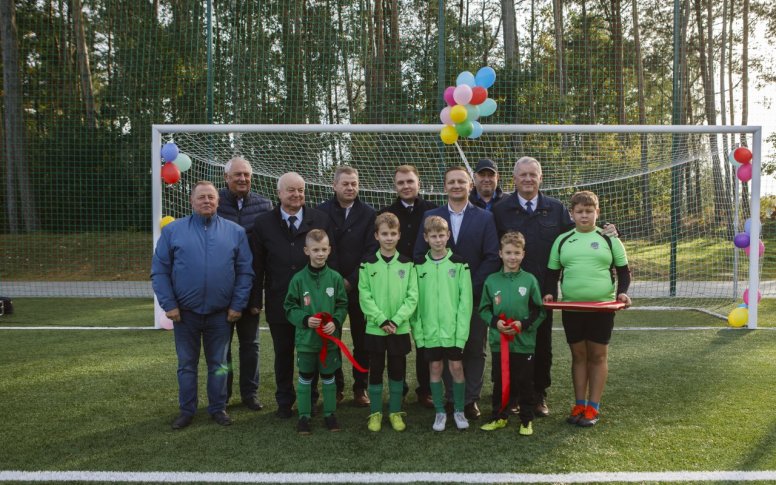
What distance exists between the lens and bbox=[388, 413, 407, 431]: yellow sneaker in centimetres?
363

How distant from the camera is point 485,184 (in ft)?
14.8

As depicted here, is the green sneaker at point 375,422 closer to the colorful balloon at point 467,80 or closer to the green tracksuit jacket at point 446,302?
the green tracksuit jacket at point 446,302

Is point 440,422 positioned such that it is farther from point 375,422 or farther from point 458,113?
point 458,113

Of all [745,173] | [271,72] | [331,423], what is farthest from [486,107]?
[271,72]

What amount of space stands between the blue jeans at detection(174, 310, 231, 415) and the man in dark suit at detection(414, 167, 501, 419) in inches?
55.6

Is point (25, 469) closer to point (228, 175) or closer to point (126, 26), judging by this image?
point (228, 175)

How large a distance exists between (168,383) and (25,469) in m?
1.68

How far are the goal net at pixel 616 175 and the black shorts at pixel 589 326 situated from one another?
4602 mm

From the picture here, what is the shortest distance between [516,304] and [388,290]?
2.56 ft

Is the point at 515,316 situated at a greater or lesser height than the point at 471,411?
greater

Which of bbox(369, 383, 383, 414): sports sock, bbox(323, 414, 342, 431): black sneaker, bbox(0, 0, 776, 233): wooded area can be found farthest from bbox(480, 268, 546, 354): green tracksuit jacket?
bbox(0, 0, 776, 233): wooded area

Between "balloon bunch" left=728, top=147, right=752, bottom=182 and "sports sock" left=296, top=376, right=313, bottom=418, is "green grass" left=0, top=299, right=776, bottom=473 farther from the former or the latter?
"balloon bunch" left=728, top=147, right=752, bottom=182

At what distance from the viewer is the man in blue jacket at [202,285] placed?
3.73 m

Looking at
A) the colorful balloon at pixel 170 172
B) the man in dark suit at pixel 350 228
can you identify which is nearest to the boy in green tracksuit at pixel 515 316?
the man in dark suit at pixel 350 228
